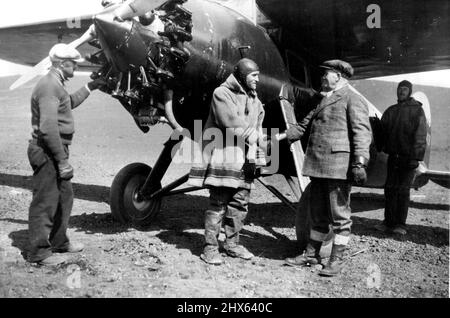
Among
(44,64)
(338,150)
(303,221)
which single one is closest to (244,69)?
(338,150)

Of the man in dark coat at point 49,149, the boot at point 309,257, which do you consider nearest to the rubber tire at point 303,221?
the boot at point 309,257

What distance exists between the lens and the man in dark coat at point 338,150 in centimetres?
421

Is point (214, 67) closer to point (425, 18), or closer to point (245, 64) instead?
point (245, 64)

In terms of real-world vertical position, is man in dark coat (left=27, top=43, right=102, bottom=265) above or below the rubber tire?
above

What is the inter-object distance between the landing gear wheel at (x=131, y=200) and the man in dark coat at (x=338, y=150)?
261 cm

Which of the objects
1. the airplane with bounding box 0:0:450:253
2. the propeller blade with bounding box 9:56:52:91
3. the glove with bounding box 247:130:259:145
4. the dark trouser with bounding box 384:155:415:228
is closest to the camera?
the airplane with bounding box 0:0:450:253

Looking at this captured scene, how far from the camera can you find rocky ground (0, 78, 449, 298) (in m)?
3.79

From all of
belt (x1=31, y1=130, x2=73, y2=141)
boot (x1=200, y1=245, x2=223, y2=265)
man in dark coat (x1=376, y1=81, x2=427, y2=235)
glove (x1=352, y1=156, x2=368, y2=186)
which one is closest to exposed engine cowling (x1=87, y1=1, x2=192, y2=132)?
belt (x1=31, y1=130, x2=73, y2=141)

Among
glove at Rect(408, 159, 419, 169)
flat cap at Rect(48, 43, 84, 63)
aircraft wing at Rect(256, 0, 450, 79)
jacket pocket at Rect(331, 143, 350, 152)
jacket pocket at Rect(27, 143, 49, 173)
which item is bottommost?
glove at Rect(408, 159, 419, 169)

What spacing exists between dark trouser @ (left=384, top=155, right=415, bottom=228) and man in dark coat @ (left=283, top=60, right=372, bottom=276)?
7.86 ft

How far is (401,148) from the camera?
20.9 ft

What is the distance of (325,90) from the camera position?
4.58 metres

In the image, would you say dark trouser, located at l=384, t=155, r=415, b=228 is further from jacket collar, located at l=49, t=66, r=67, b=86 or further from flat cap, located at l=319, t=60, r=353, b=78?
jacket collar, located at l=49, t=66, r=67, b=86
